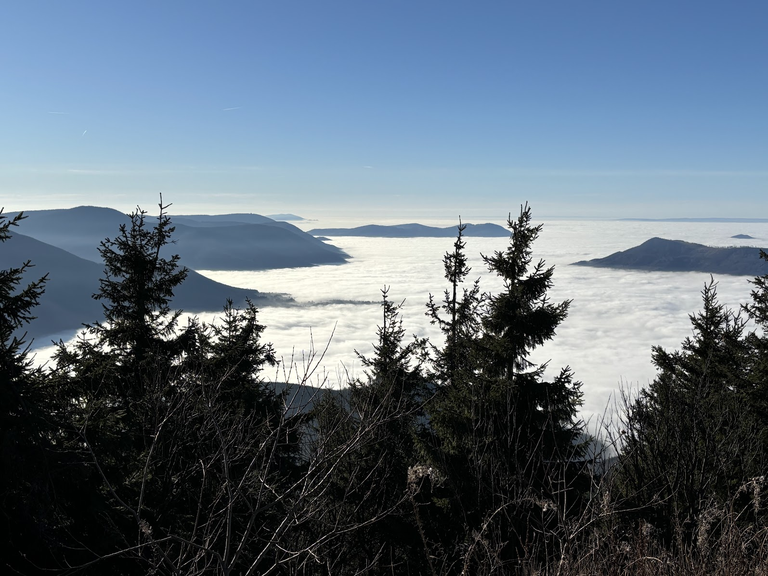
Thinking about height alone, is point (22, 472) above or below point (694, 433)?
below

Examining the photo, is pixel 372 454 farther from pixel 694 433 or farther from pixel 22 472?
pixel 22 472

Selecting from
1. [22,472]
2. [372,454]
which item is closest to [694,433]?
[372,454]

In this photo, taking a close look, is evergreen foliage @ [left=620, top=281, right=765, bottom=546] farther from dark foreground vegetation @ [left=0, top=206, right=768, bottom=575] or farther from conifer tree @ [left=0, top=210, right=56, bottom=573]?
conifer tree @ [left=0, top=210, right=56, bottom=573]

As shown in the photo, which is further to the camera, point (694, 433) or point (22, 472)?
point (694, 433)

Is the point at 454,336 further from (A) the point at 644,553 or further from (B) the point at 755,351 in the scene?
(A) the point at 644,553

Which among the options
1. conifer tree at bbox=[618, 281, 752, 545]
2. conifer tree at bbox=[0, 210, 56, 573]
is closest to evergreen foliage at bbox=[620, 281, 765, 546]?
conifer tree at bbox=[618, 281, 752, 545]

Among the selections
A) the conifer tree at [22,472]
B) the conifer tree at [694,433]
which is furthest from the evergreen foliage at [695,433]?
the conifer tree at [22,472]

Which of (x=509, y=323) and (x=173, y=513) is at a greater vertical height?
(x=509, y=323)

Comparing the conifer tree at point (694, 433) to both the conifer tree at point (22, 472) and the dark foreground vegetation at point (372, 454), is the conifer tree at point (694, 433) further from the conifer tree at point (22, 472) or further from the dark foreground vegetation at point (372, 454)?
the conifer tree at point (22, 472)

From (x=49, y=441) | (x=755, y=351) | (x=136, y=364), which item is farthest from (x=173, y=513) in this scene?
(x=755, y=351)
